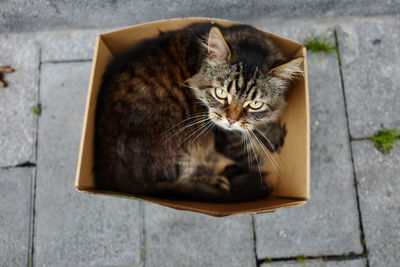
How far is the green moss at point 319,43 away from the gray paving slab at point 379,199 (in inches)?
20.2

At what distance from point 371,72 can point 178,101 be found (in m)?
1.08

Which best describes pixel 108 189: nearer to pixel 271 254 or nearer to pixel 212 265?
pixel 212 265

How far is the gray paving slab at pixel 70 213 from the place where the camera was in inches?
61.5

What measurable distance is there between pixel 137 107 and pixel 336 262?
1.18 m

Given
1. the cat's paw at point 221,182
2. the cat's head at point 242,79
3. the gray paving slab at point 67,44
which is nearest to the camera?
the cat's head at point 242,79

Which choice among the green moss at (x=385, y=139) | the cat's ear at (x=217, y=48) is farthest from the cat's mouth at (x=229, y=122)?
the green moss at (x=385, y=139)

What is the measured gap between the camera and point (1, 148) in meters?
1.64

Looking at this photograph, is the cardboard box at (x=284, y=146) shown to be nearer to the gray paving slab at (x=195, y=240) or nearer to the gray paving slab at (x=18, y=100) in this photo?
the gray paving slab at (x=195, y=240)

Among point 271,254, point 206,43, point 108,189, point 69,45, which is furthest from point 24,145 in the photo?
point 271,254

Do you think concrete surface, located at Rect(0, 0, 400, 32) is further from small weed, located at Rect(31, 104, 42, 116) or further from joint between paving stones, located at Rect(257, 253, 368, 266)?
joint between paving stones, located at Rect(257, 253, 368, 266)

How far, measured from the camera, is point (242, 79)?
3.89 feet

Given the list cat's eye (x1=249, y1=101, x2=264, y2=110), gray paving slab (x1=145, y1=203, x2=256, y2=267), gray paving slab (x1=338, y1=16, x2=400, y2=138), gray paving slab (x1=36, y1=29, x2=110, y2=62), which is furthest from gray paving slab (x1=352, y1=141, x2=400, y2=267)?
gray paving slab (x1=36, y1=29, x2=110, y2=62)

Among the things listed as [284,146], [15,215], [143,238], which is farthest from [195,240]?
[15,215]

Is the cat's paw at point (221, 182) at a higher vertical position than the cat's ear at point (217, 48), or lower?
lower
